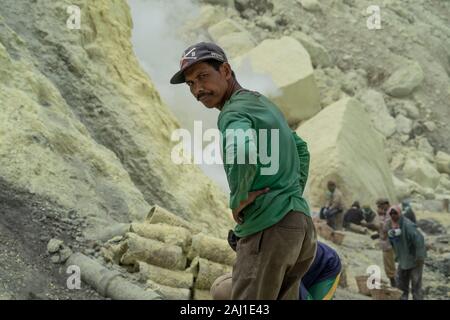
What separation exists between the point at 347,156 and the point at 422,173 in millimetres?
5429

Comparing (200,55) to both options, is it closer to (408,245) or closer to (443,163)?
(408,245)

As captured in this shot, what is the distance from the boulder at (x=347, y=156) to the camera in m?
13.4

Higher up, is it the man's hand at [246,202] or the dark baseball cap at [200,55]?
the dark baseball cap at [200,55]

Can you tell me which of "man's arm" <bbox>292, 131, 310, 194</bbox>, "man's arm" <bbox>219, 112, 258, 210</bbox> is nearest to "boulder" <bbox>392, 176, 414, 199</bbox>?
"man's arm" <bbox>292, 131, 310, 194</bbox>

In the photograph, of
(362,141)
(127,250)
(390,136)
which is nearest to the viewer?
(127,250)

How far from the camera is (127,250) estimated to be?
189 inches

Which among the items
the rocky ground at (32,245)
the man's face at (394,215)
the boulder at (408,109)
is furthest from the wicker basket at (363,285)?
the boulder at (408,109)

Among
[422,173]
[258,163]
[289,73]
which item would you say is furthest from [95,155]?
[422,173]

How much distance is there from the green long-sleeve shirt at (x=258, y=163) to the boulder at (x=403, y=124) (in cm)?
1906

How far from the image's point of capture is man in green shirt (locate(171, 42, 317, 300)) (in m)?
2.11

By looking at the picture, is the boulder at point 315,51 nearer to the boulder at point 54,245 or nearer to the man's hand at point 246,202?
the boulder at point 54,245

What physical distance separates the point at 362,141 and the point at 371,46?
32.6 ft

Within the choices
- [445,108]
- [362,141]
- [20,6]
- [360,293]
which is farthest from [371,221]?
[445,108]

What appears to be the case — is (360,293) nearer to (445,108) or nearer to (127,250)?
(127,250)
